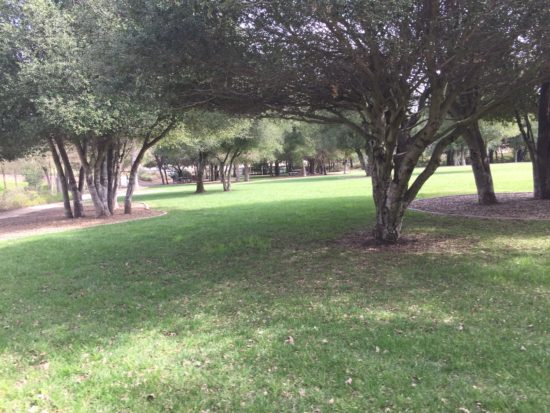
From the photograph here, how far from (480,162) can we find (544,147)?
78.5 inches

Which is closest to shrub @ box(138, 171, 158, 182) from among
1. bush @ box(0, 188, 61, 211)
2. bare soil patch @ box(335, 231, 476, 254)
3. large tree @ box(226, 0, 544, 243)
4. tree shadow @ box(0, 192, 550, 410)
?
bush @ box(0, 188, 61, 211)

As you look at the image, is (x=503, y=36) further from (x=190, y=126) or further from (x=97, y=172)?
(x=97, y=172)

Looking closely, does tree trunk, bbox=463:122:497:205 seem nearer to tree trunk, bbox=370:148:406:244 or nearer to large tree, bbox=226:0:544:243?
large tree, bbox=226:0:544:243

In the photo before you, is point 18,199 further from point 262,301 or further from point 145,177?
point 145,177

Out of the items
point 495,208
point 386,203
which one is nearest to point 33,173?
point 495,208

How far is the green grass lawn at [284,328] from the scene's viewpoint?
3.44m

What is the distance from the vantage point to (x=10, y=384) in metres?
3.84

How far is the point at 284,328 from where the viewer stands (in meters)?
4.76

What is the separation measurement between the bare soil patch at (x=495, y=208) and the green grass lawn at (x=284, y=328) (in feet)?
6.96

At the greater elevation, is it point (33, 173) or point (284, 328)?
point (33, 173)

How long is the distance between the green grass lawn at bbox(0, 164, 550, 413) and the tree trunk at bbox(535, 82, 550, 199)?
5.02 m

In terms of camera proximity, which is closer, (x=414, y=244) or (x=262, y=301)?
(x=262, y=301)

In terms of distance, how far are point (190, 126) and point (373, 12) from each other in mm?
12220

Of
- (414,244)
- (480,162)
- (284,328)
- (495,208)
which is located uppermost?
(480,162)
